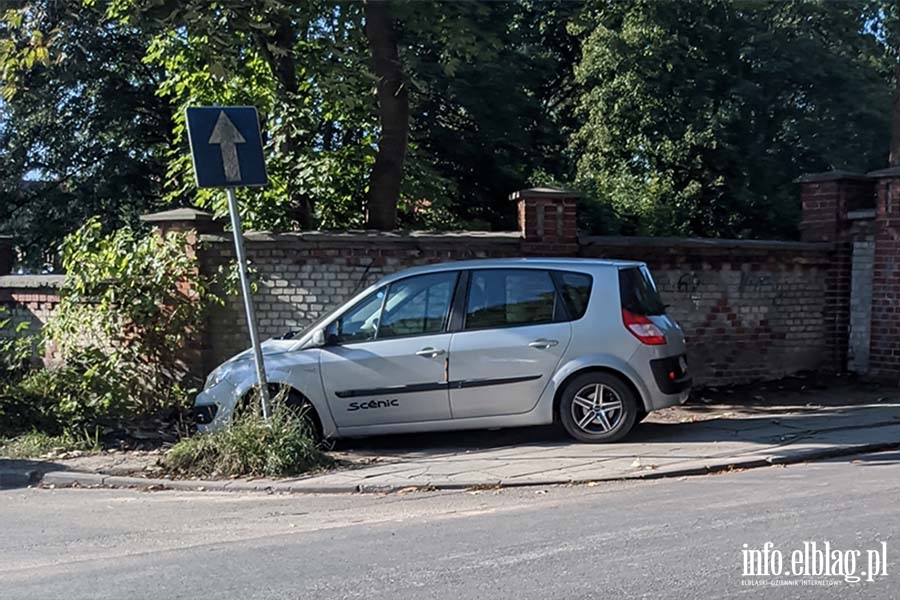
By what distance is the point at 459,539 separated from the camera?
5840 mm

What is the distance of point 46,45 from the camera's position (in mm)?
10039

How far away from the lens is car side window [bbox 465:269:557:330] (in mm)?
8531

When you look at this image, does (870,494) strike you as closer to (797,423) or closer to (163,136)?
(797,423)

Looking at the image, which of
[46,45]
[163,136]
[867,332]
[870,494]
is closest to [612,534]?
[870,494]

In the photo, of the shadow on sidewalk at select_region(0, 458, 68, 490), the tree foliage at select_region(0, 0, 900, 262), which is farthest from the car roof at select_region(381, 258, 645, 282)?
the tree foliage at select_region(0, 0, 900, 262)

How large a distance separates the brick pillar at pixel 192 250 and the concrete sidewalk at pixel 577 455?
2506 millimetres

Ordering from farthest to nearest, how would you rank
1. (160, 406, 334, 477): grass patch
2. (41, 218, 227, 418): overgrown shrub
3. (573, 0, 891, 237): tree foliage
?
(573, 0, 891, 237): tree foliage < (41, 218, 227, 418): overgrown shrub < (160, 406, 334, 477): grass patch

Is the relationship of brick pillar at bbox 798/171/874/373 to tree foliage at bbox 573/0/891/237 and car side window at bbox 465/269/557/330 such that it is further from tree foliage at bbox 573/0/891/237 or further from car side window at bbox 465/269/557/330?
tree foliage at bbox 573/0/891/237

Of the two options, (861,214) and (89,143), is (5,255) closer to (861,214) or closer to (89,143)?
(89,143)

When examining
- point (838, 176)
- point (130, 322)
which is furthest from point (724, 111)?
point (130, 322)

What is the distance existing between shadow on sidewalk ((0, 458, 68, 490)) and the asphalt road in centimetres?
55

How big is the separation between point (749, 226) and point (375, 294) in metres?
13.7

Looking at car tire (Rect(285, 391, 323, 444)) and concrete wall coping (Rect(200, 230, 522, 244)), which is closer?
car tire (Rect(285, 391, 323, 444))

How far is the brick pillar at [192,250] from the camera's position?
10539 millimetres
